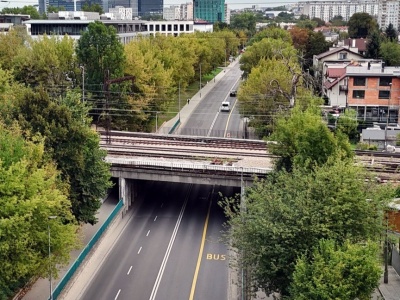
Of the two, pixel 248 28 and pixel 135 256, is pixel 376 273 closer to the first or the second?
pixel 135 256

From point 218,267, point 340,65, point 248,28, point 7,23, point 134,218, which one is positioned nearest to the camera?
point 218,267

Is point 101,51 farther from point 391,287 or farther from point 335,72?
point 391,287

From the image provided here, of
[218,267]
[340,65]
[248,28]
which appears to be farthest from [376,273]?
[248,28]

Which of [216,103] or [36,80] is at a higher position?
[36,80]

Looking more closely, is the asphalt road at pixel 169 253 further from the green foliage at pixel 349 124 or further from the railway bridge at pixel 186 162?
the green foliage at pixel 349 124

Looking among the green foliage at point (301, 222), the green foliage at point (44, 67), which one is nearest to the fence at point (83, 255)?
the green foliage at point (301, 222)

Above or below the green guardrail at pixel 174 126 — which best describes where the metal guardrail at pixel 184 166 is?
above

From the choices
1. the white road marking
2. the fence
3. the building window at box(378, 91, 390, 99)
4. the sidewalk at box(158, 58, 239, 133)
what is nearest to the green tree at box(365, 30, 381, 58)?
the sidewalk at box(158, 58, 239, 133)
